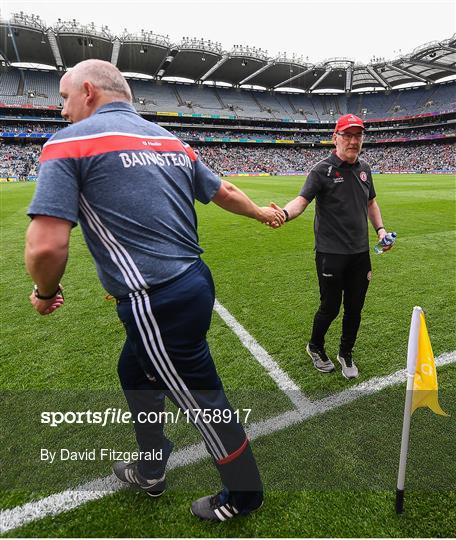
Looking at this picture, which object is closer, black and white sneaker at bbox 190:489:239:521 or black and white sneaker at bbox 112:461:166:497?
black and white sneaker at bbox 190:489:239:521

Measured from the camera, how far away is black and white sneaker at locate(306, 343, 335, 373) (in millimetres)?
3324

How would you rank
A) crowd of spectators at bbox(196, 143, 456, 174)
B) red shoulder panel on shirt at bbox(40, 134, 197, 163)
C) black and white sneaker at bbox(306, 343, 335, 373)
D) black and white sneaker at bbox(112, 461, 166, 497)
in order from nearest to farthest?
red shoulder panel on shirt at bbox(40, 134, 197, 163) < black and white sneaker at bbox(112, 461, 166, 497) < black and white sneaker at bbox(306, 343, 335, 373) < crowd of spectators at bbox(196, 143, 456, 174)

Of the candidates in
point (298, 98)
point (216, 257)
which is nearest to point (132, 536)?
point (216, 257)

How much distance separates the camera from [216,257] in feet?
24.3

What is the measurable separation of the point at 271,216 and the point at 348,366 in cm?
173

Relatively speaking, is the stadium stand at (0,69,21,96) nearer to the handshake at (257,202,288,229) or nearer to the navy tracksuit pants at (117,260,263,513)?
the handshake at (257,202,288,229)

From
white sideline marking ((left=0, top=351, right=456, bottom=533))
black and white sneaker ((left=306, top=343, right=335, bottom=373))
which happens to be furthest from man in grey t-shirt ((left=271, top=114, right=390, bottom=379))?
white sideline marking ((left=0, top=351, right=456, bottom=533))

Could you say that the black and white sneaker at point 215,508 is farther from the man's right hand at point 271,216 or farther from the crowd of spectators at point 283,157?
the crowd of spectators at point 283,157

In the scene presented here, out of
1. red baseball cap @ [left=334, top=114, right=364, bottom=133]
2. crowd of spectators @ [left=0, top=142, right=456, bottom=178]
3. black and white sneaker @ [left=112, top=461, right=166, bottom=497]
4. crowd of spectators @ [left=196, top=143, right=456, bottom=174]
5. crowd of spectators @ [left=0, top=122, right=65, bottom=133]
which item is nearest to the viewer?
black and white sneaker @ [left=112, top=461, right=166, bottom=497]

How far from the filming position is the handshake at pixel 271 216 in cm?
248

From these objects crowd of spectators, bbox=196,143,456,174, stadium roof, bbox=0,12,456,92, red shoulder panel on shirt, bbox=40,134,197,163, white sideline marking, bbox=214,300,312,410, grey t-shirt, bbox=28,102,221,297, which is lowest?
crowd of spectators, bbox=196,143,456,174

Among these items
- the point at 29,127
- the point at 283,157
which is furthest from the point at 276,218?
the point at 283,157

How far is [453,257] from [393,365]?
470 cm

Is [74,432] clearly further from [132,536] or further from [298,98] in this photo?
[298,98]
